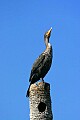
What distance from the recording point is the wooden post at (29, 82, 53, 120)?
12977 mm

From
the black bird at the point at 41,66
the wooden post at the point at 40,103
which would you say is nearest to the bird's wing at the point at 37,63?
the black bird at the point at 41,66

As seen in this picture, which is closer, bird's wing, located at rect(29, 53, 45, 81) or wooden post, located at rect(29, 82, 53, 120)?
wooden post, located at rect(29, 82, 53, 120)

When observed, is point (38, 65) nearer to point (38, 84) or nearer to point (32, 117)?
point (38, 84)

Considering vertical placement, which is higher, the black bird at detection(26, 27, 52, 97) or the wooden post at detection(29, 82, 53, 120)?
the black bird at detection(26, 27, 52, 97)

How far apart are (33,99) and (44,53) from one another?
176cm

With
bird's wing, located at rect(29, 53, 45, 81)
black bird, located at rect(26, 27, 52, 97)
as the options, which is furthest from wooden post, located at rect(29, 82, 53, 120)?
bird's wing, located at rect(29, 53, 45, 81)

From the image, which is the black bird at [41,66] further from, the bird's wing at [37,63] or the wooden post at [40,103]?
the wooden post at [40,103]

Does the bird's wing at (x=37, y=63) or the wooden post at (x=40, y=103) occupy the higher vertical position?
the bird's wing at (x=37, y=63)

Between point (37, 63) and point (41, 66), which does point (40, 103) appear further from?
point (37, 63)

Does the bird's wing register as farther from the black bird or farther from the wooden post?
the wooden post

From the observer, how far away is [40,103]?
13117 mm

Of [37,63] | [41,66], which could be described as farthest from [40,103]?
[37,63]

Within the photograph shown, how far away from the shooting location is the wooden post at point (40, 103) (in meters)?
13.0

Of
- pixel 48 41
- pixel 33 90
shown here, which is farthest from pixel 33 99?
pixel 48 41
